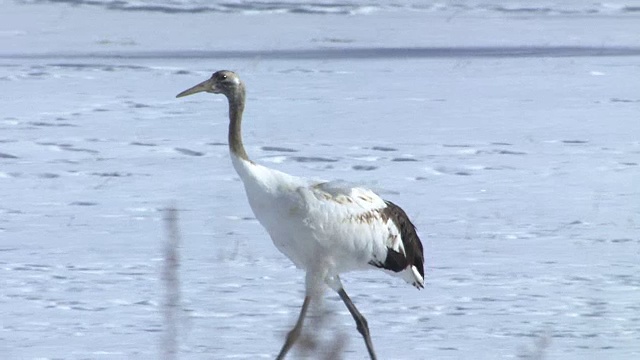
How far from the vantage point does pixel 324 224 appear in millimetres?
5180

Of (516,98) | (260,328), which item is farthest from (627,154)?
(260,328)

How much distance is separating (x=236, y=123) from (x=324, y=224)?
544 millimetres

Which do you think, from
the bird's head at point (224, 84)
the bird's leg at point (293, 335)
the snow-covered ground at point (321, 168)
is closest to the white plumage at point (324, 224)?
the bird's leg at point (293, 335)

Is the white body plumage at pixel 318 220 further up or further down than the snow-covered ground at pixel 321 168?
further up

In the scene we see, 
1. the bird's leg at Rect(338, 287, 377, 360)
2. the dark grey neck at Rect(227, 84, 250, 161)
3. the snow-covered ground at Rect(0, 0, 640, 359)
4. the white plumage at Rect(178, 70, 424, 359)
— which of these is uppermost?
the dark grey neck at Rect(227, 84, 250, 161)

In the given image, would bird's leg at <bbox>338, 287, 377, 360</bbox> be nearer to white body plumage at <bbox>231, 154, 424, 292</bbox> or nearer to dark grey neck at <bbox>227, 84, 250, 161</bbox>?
white body plumage at <bbox>231, 154, 424, 292</bbox>

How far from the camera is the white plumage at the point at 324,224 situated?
16.9 feet

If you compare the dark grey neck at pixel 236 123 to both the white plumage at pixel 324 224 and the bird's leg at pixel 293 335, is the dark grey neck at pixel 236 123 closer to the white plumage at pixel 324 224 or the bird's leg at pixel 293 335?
the white plumage at pixel 324 224

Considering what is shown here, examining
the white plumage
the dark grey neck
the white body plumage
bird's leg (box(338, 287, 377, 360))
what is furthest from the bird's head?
bird's leg (box(338, 287, 377, 360))

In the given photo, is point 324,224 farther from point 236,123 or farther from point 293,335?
point 236,123

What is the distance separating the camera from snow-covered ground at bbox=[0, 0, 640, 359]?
5.98m

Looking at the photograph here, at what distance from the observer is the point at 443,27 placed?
18344 millimetres

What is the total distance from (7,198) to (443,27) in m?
10.2

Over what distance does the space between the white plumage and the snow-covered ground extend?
376mm
